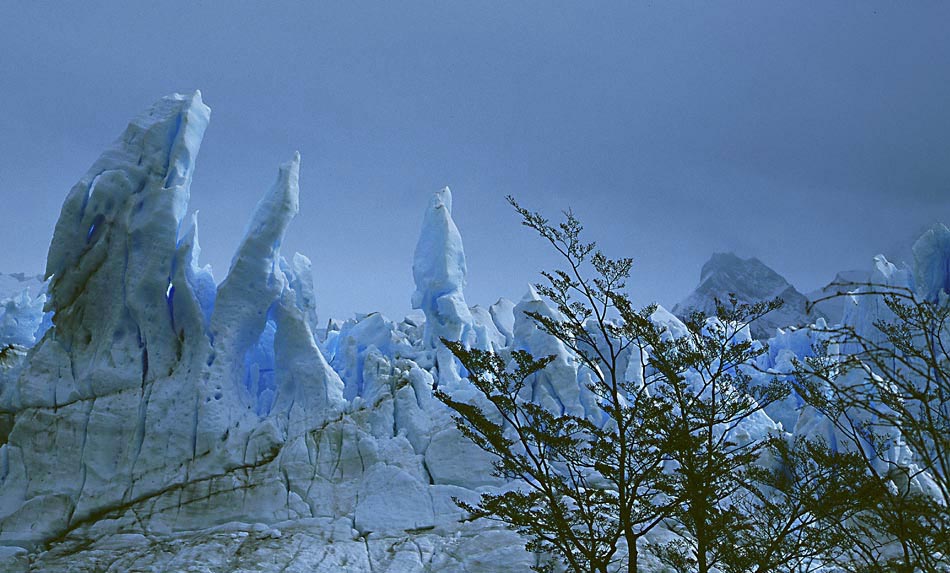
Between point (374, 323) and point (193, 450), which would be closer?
point (193, 450)

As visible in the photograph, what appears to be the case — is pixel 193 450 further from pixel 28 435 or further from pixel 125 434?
pixel 28 435

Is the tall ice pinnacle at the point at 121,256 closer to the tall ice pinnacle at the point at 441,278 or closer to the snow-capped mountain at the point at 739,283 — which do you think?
the tall ice pinnacle at the point at 441,278

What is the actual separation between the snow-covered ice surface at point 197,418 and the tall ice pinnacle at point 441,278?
3028 millimetres

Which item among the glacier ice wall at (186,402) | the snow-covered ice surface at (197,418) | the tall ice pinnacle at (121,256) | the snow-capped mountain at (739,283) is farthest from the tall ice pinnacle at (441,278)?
the snow-capped mountain at (739,283)

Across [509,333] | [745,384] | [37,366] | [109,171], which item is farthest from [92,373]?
[509,333]

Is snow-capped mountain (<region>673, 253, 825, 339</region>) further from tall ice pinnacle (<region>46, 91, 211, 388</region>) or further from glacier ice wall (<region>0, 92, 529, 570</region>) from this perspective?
tall ice pinnacle (<region>46, 91, 211, 388</region>)

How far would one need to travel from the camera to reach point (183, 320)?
74.7 feet

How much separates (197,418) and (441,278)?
35.3 feet

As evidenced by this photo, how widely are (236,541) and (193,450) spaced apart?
3.70 metres

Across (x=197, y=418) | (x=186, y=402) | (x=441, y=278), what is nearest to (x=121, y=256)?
(x=186, y=402)

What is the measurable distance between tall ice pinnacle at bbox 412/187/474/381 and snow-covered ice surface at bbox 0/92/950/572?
3.03m

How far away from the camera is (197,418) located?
846 inches

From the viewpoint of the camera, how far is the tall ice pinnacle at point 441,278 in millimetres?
27781

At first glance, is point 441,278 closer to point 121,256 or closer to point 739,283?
point 121,256
